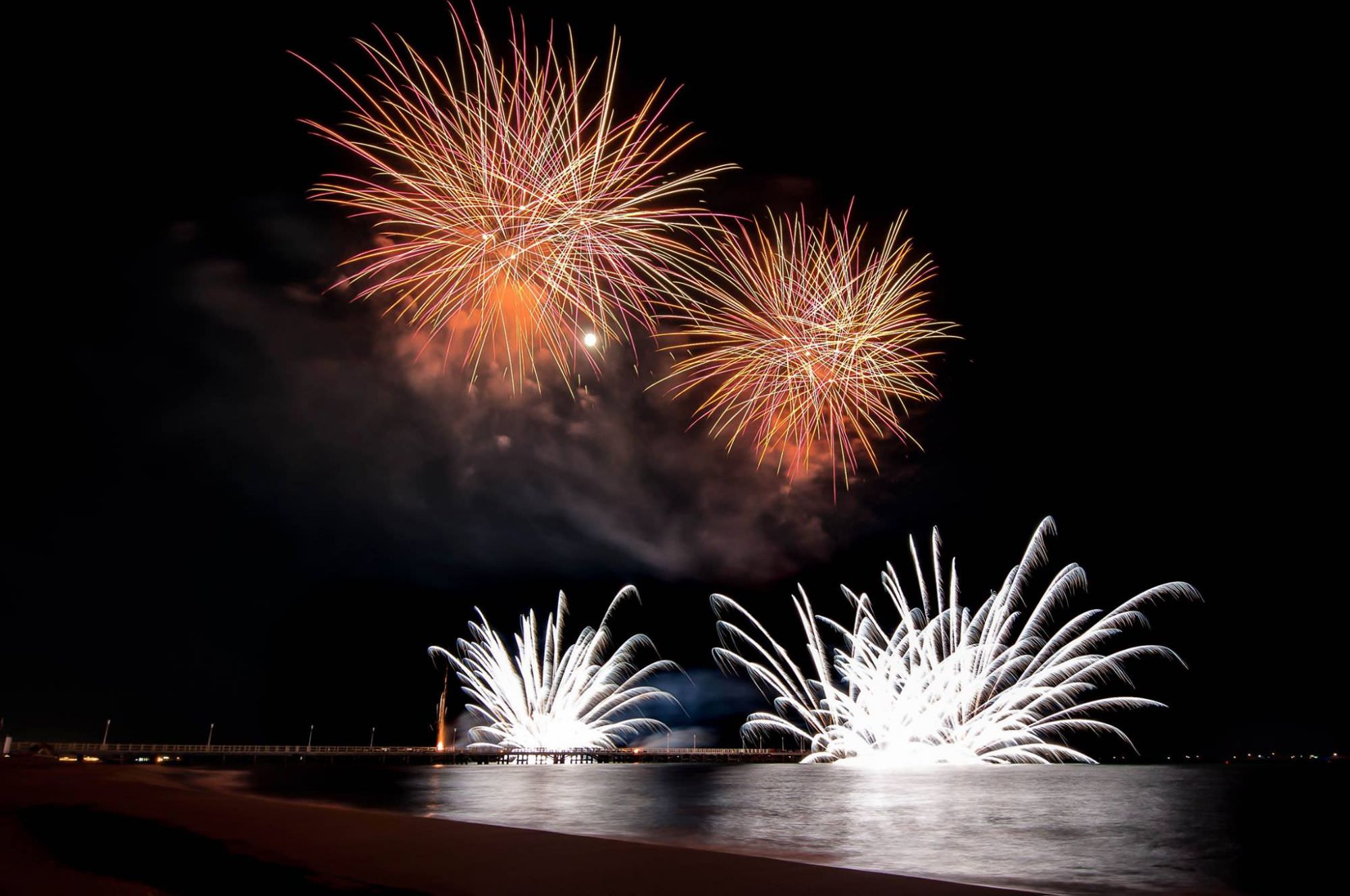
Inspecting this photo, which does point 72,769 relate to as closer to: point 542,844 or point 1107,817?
point 542,844

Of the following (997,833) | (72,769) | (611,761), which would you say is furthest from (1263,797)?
(611,761)

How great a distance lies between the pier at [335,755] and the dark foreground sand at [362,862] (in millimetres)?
79385

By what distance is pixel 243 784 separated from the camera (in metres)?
51.6

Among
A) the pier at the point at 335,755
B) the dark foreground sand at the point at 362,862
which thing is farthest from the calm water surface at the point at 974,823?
the pier at the point at 335,755

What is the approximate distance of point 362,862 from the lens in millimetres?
12125

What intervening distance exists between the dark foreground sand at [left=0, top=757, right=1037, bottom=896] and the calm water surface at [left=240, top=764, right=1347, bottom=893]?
16.5ft

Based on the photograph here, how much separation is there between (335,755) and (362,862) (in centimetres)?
13388

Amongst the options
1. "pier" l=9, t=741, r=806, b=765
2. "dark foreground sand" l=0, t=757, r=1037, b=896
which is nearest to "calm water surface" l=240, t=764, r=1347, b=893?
"dark foreground sand" l=0, t=757, r=1037, b=896

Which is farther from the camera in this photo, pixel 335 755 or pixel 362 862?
pixel 335 755

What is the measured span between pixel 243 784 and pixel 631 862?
163 ft

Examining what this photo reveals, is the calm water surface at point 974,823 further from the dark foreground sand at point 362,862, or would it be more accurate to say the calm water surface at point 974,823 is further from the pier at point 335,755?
the pier at point 335,755

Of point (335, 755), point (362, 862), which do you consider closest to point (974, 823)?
point (362, 862)

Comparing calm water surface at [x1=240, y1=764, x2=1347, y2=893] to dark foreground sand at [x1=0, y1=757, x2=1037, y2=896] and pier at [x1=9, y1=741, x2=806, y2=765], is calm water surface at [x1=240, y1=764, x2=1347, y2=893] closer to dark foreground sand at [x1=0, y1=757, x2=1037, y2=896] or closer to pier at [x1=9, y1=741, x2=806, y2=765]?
dark foreground sand at [x1=0, y1=757, x2=1037, y2=896]

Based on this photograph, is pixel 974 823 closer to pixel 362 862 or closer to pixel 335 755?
pixel 362 862
